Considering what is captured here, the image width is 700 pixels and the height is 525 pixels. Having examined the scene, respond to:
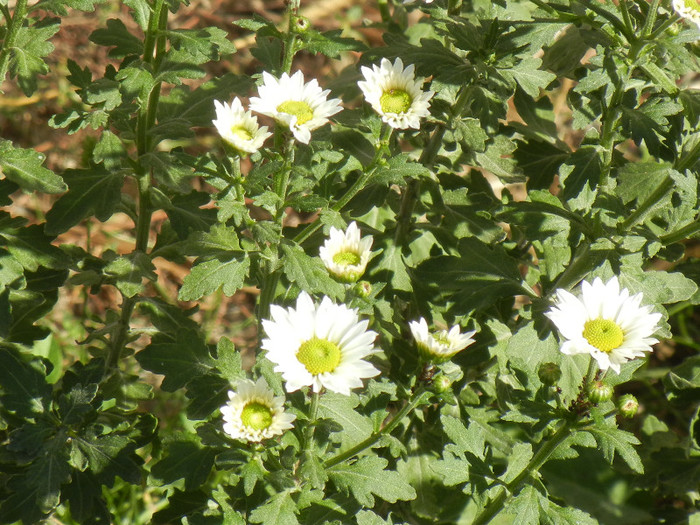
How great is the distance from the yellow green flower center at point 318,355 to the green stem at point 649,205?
1.17 metres

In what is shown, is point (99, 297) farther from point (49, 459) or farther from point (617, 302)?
point (617, 302)

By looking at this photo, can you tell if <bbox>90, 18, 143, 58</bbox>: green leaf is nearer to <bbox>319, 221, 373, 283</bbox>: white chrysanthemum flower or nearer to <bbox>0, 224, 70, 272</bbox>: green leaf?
<bbox>0, 224, 70, 272</bbox>: green leaf

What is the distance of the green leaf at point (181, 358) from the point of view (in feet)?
8.77

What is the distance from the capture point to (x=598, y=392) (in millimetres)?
2176

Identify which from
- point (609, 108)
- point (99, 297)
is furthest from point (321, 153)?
point (99, 297)

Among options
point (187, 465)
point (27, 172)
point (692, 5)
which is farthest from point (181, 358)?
point (692, 5)

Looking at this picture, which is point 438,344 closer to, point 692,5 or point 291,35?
point 291,35

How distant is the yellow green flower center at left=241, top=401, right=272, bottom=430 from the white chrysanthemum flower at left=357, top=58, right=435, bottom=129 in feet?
2.84

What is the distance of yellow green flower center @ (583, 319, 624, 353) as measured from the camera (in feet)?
7.41

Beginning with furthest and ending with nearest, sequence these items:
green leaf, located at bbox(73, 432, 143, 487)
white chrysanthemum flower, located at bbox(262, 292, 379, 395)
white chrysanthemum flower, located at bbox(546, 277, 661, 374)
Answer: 1. green leaf, located at bbox(73, 432, 143, 487)
2. white chrysanthemum flower, located at bbox(546, 277, 661, 374)
3. white chrysanthemum flower, located at bbox(262, 292, 379, 395)

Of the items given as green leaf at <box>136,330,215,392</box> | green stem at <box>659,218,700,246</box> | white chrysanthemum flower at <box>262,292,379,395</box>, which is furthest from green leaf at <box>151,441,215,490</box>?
green stem at <box>659,218,700,246</box>

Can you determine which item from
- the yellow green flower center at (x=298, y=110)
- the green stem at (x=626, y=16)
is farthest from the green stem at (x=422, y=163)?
the yellow green flower center at (x=298, y=110)

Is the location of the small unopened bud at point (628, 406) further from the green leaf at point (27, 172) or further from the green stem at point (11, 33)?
the green stem at point (11, 33)

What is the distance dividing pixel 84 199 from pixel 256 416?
3.61 ft
